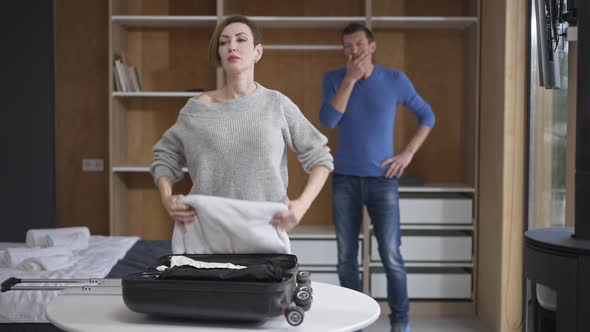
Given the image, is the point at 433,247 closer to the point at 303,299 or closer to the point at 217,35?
the point at 217,35

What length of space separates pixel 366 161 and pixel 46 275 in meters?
1.50

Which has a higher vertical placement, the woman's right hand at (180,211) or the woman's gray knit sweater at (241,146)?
the woman's gray knit sweater at (241,146)

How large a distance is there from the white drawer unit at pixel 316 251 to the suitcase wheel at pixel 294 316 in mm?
2805

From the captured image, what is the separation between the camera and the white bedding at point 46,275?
233 cm

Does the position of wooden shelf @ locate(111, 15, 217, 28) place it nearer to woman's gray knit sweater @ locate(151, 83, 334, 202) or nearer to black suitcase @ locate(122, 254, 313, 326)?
woman's gray knit sweater @ locate(151, 83, 334, 202)

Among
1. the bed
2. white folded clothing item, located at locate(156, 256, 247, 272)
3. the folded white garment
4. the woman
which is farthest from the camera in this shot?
the bed

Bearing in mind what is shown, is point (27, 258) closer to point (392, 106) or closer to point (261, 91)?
point (261, 91)

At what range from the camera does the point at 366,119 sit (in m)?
3.39

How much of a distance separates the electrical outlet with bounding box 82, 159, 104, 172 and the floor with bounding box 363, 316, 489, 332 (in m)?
2.00

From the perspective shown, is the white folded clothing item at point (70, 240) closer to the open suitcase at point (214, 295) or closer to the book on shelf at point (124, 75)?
the book on shelf at point (124, 75)

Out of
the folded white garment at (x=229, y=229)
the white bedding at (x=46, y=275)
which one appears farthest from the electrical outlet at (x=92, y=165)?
the folded white garment at (x=229, y=229)

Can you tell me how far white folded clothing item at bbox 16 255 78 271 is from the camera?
260cm

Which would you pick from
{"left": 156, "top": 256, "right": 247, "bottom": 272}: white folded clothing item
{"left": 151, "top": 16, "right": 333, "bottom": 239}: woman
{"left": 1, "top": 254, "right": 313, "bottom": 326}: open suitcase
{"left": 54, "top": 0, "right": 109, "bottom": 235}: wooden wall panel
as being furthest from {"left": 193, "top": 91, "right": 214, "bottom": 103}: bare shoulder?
{"left": 54, "top": 0, "right": 109, "bottom": 235}: wooden wall panel

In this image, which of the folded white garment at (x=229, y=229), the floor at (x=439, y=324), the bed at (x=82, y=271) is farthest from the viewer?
the floor at (x=439, y=324)
